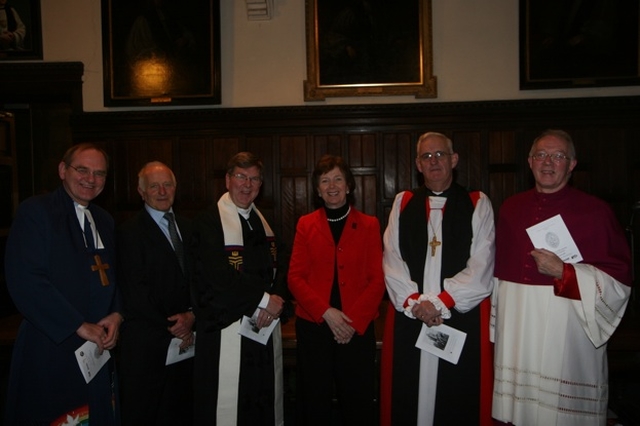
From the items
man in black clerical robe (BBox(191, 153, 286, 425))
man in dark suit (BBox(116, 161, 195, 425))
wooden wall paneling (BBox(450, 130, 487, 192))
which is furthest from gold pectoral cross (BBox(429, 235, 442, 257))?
wooden wall paneling (BBox(450, 130, 487, 192))

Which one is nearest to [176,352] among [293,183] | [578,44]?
[293,183]

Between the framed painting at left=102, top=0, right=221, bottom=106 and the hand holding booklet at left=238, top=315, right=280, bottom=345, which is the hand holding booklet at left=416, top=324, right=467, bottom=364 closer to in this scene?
the hand holding booklet at left=238, top=315, right=280, bottom=345

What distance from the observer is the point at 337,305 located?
293cm

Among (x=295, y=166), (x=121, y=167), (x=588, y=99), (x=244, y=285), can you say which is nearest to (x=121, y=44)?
(x=121, y=167)

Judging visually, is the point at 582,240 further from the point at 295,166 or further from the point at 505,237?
the point at 295,166

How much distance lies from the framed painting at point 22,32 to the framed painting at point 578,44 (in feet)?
20.4

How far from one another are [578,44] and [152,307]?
5.74 meters

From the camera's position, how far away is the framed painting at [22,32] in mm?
6227

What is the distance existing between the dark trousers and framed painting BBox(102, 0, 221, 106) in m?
4.15

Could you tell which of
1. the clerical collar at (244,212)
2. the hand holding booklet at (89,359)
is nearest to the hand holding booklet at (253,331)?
the clerical collar at (244,212)

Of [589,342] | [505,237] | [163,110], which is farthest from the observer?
[163,110]

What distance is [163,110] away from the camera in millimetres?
6238

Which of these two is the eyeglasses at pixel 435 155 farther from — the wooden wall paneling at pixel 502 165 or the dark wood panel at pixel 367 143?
the wooden wall paneling at pixel 502 165

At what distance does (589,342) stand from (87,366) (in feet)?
8.84
